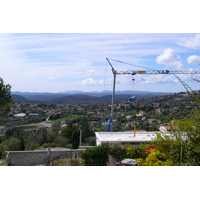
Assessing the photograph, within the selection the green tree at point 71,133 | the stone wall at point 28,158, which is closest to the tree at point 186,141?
the stone wall at point 28,158

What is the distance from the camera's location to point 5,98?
9.13m

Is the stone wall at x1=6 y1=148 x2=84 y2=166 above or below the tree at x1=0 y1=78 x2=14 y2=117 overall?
below

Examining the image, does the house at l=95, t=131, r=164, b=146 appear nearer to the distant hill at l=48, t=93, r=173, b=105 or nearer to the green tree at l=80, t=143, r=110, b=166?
the green tree at l=80, t=143, r=110, b=166

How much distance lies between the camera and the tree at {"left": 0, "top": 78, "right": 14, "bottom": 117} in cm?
891

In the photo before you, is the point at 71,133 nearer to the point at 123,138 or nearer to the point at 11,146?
the point at 11,146

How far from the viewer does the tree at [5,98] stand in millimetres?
8914

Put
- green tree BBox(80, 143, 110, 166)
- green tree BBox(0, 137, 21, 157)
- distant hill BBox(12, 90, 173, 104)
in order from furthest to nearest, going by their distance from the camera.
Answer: distant hill BBox(12, 90, 173, 104)
green tree BBox(0, 137, 21, 157)
green tree BBox(80, 143, 110, 166)

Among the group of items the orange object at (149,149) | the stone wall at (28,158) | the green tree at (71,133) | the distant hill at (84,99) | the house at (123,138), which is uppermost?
the distant hill at (84,99)

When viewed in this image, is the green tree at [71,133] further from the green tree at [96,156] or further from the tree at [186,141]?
the tree at [186,141]

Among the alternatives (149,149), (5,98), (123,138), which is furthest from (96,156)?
(5,98)

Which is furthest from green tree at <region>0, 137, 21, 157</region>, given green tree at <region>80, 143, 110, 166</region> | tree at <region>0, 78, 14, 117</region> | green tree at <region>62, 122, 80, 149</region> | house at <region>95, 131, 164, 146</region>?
green tree at <region>80, 143, 110, 166</region>
